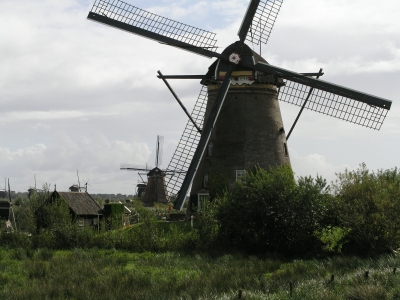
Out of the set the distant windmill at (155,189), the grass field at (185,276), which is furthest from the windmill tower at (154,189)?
the grass field at (185,276)

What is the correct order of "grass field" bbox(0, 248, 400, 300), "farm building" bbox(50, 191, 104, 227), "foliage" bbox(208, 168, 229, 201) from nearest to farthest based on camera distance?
"grass field" bbox(0, 248, 400, 300) < "foliage" bbox(208, 168, 229, 201) < "farm building" bbox(50, 191, 104, 227)

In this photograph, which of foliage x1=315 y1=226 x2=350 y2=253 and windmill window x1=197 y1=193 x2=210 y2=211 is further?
windmill window x1=197 y1=193 x2=210 y2=211

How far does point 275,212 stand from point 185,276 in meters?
6.52

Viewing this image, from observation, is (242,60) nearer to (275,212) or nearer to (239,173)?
(239,173)

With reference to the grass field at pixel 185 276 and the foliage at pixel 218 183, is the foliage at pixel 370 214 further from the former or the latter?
the foliage at pixel 218 183

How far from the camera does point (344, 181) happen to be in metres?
24.5

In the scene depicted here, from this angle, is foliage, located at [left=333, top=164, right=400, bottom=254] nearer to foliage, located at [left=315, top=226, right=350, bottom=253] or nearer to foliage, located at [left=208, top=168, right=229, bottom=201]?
foliage, located at [left=315, top=226, right=350, bottom=253]

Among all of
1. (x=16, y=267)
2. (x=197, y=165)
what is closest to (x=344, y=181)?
(x=197, y=165)

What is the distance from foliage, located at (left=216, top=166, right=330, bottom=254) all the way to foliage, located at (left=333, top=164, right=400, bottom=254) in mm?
1088

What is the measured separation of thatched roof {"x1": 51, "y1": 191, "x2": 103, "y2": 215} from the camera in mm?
36594

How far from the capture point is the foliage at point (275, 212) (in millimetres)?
24609

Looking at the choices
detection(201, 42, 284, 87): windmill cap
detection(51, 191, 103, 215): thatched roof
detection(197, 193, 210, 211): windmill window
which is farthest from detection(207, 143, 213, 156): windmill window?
detection(51, 191, 103, 215): thatched roof

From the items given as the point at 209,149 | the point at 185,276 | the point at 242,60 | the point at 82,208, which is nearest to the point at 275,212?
the point at 209,149

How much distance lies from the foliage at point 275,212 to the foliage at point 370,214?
109 cm
